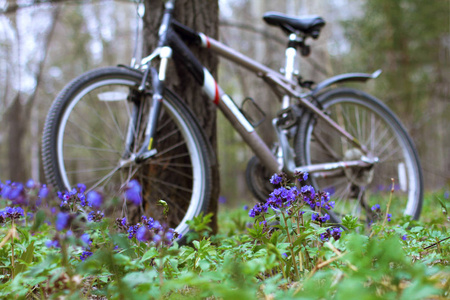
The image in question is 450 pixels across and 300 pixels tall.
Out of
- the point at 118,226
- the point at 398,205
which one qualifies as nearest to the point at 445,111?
the point at 398,205

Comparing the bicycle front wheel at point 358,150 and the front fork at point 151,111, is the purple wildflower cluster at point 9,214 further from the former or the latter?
the bicycle front wheel at point 358,150

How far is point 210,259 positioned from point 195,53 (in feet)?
4.91

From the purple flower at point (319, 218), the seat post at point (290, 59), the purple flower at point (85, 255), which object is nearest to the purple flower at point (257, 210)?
the purple flower at point (319, 218)

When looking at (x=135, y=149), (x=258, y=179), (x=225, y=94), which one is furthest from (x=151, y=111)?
(x=258, y=179)

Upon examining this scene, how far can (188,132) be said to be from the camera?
2.11 m

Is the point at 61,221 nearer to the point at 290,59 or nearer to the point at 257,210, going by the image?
the point at 257,210

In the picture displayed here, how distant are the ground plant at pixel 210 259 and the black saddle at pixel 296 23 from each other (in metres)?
1.44

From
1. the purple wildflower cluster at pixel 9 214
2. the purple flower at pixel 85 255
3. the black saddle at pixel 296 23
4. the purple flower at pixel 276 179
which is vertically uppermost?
the black saddle at pixel 296 23

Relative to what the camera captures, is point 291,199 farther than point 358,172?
No

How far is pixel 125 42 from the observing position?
50.8 feet

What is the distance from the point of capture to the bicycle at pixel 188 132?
1840mm

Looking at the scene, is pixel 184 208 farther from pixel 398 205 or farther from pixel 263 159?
pixel 398 205

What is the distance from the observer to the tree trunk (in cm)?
232

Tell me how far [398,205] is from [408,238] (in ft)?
6.56
